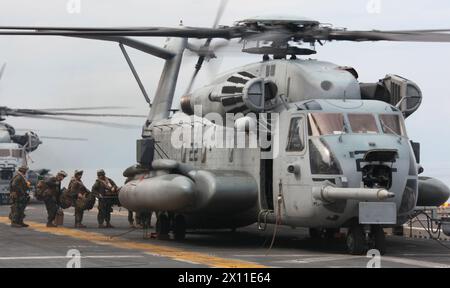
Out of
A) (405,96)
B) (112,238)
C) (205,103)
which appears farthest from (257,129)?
(112,238)

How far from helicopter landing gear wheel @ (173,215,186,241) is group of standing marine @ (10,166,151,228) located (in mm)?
5170

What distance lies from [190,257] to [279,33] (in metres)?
4.94

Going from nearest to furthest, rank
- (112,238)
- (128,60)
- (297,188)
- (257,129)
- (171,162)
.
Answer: (297,188) < (257,129) < (171,162) < (112,238) < (128,60)

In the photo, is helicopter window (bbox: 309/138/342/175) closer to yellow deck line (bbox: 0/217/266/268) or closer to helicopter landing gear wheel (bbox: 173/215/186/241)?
yellow deck line (bbox: 0/217/266/268)

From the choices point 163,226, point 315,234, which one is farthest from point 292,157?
point 163,226

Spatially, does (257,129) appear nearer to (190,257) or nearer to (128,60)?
(190,257)

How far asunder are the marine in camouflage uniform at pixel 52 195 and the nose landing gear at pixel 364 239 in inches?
465

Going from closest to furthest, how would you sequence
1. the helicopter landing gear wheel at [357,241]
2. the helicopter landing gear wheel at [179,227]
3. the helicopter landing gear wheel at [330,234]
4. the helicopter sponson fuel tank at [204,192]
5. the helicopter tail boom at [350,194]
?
the helicopter tail boom at [350,194], the helicopter landing gear wheel at [357,241], the helicopter sponson fuel tank at [204,192], the helicopter landing gear wheel at [330,234], the helicopter landing gear wheel at [179,227]

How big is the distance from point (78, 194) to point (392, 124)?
1206 cm

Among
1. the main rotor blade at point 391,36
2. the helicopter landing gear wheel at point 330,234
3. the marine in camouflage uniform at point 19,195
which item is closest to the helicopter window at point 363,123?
the main rotor blade at point 391,36

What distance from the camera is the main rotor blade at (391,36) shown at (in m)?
16.9

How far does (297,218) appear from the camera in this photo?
59.2 feet

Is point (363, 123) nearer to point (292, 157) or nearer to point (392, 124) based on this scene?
point (392, 124)

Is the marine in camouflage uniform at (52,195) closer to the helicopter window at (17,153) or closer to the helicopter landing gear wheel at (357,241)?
the helicopter landing gear wheel at (357,241)
